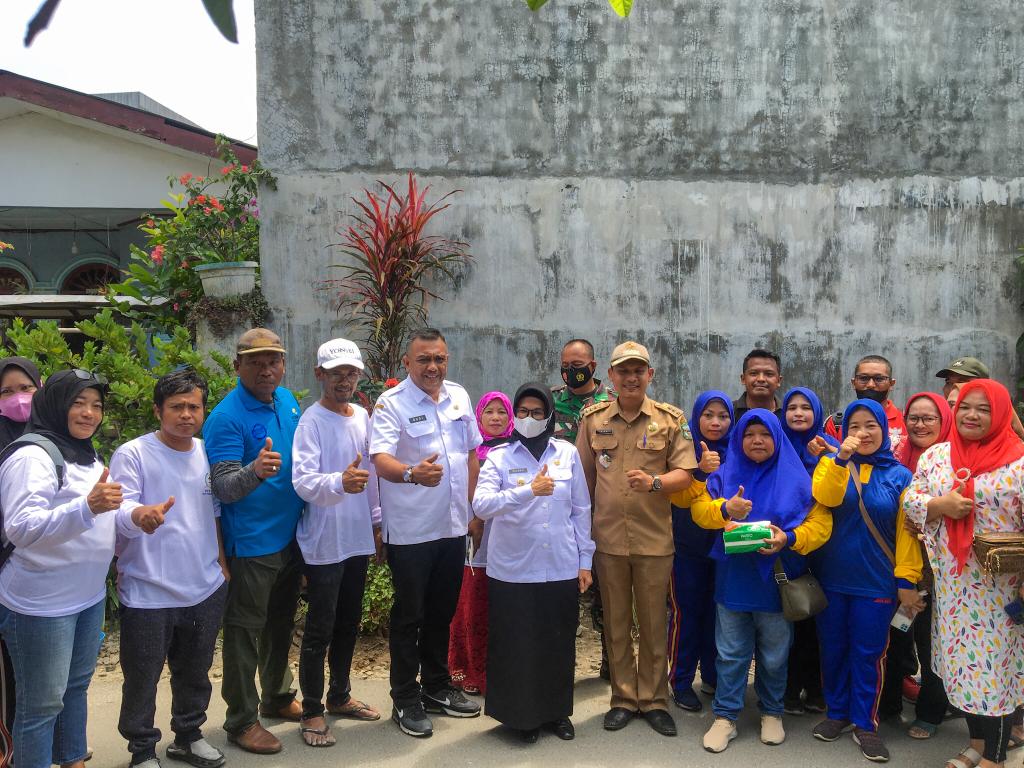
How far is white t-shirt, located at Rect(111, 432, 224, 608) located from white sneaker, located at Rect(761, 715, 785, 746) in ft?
8.78

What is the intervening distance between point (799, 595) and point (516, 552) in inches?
52.5

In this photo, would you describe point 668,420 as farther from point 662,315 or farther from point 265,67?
point 265,67

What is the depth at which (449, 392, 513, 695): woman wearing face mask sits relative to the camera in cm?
480

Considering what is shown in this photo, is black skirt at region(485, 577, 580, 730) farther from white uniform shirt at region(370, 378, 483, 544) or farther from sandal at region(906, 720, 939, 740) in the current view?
sandal at region(906, 720, 939, 740)

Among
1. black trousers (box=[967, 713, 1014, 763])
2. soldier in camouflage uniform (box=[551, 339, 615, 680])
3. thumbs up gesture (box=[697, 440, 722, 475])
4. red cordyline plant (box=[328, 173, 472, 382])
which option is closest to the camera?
black trousers (box=[967, 713, 1014, 763])

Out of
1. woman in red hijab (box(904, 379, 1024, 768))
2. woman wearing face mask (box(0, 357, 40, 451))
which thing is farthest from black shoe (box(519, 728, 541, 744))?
woman wearing face mask (box(0, 357, 40, 451))

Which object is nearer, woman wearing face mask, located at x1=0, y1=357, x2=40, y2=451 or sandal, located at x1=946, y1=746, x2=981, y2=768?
sandal, located at x1=946, y1=746, x2=981, y2=768

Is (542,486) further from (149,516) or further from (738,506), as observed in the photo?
(149,516)

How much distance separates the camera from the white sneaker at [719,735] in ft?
13.6

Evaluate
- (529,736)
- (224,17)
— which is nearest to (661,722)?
(529,736)

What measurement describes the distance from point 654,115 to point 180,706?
18.0ft

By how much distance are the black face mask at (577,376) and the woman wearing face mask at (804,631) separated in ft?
3.82

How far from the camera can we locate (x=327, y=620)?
4246mm

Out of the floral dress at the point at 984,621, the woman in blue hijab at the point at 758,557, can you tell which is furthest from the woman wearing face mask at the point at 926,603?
the woman in blue hijab at the point at 758,557
